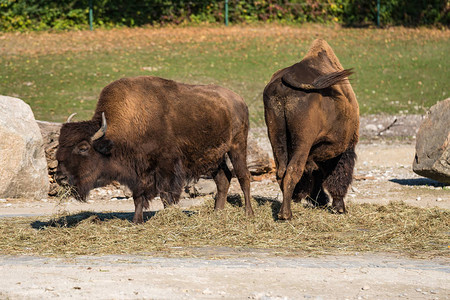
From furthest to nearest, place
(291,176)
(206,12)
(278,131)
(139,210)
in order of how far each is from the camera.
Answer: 1. (206,12)
2. (139,210)
3. (278,131)
4. (291,176)

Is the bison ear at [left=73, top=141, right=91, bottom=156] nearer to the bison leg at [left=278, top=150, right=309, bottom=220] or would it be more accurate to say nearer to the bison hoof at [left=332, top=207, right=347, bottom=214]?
the bison leg at [left=278, top=150, right=309, bottom=220]

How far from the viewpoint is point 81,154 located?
8930mm

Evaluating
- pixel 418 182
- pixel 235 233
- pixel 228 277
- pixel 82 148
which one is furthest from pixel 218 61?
pixel 228 277

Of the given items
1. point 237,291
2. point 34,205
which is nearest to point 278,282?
point 237,291

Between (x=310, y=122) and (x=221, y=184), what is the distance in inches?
71.9

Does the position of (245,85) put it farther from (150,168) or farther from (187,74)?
(150,168)

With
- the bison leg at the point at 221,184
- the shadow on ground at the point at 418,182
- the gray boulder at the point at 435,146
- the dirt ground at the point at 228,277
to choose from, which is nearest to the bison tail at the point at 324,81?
the bison leg at the point at 221,184

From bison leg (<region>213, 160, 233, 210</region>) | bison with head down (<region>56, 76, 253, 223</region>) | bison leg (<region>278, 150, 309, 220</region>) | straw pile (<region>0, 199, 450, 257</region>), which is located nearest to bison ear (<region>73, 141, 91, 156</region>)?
bison with head down (<region>56, 76, 253, 223</region>)

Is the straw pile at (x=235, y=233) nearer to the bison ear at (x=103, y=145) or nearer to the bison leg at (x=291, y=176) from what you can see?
the bison leg at (x=291, y=176)

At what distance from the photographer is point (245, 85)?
928 inches

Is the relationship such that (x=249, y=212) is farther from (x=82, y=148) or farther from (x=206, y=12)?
(x=206, y=12)

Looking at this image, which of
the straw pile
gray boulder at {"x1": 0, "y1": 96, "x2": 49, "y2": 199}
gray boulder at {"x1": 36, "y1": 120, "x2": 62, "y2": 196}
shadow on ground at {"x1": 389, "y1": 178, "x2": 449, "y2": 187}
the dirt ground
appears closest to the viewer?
the dirt ground

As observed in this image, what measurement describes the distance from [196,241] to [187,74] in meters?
16.3

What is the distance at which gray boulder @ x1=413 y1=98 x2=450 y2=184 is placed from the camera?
1238 centimetres
